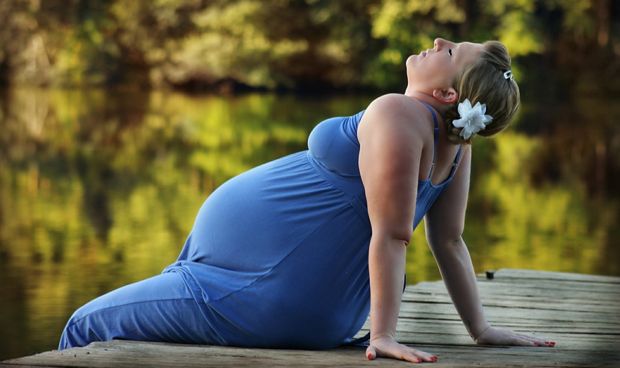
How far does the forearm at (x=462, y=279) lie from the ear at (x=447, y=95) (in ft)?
1.23

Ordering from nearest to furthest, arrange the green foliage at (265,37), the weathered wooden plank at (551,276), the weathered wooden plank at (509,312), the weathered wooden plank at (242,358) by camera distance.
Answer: the weathered wooden plank at (242,358) < the weathered wooden plank at (509,312) < the weathered wooden plank at (551,276) < the green foliage at (265,37)

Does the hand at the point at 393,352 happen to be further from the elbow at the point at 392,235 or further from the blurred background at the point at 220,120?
the blurred background at the point at 220,120

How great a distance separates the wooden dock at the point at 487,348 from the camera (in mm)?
2441

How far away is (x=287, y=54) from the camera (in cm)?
3269

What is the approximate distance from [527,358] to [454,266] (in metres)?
0.30

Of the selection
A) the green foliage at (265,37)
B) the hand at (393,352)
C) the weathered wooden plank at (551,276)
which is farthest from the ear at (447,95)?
the green foliage at (265,37)

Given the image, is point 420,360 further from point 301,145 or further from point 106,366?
point 301,145

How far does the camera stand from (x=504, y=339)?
2883 millimetres

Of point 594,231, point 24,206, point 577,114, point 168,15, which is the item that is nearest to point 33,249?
point 24,206

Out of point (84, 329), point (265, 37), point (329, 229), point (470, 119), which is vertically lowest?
point (84, 329)

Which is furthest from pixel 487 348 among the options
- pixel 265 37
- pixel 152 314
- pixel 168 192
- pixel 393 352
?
pixel 265 37

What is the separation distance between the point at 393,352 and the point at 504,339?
506 mm

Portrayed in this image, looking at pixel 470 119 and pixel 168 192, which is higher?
pixel 470 119

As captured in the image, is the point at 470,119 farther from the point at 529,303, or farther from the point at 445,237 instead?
the point at 529,303
